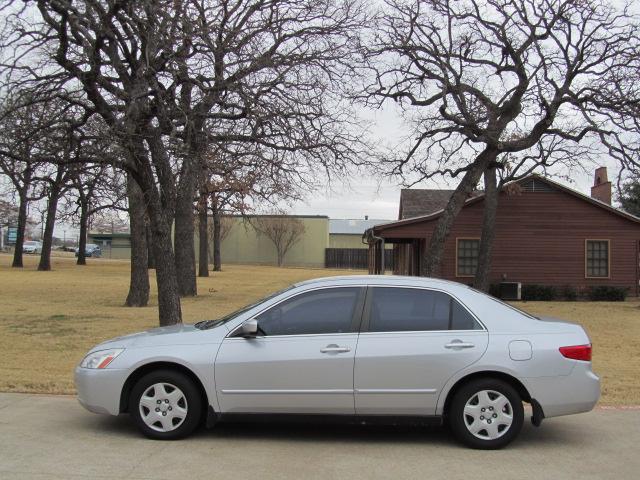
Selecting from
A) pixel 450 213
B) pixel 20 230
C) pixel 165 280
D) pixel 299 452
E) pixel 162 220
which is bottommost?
pixel 299 452

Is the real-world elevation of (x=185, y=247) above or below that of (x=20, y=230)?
below

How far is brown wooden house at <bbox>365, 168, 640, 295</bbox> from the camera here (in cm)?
2678

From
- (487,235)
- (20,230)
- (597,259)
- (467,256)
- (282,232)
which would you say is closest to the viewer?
(487,235)

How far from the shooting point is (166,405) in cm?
548

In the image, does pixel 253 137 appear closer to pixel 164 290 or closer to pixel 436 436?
pixel 164 290

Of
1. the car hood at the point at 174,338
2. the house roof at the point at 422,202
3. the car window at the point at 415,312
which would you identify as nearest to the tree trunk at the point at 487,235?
the house roof at the point at 422,202

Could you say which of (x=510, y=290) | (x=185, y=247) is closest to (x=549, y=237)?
(x=510, y=290)

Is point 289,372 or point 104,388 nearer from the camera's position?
point 289,372

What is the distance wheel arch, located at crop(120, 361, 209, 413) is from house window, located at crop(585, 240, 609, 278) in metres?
24.7

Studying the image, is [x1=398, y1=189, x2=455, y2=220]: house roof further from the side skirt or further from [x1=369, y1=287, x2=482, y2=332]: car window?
the side skirt

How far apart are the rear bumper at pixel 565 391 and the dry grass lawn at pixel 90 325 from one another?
2.18 metres

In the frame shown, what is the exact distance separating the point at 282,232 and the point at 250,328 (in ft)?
224

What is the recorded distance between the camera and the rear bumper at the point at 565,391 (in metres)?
5.34

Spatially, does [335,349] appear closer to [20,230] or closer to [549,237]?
[549,237]
